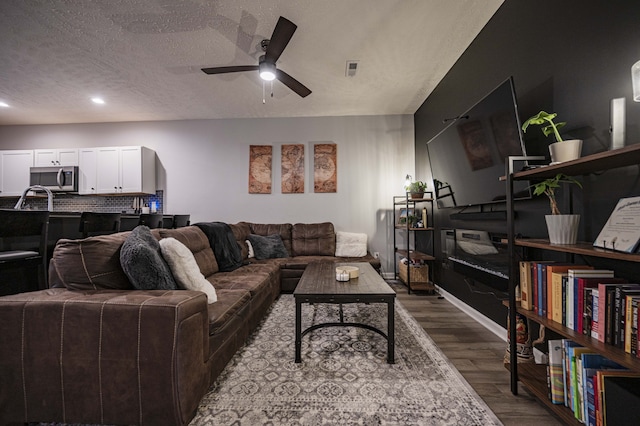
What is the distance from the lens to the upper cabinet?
4480mm

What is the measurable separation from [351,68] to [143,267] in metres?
2.97

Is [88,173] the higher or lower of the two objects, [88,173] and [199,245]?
the higher

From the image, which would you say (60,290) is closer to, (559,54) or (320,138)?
(559,54)

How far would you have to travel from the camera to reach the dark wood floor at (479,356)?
138cm

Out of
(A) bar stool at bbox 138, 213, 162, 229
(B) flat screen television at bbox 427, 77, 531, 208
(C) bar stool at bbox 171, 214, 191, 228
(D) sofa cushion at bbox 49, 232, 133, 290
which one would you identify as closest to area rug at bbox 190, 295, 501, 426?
(D) sofa cushion at bbox 49, 232, 133, 290

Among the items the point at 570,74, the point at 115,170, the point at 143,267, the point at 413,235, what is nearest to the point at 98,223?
the point at 143,267

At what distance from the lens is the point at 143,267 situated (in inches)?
60.1

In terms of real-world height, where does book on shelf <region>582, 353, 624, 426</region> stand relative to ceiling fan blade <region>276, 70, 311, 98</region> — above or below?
below

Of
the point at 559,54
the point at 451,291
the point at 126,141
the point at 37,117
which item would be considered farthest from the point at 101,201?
the point at 559,54

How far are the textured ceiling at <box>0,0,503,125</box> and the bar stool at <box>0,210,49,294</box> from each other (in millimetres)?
1808

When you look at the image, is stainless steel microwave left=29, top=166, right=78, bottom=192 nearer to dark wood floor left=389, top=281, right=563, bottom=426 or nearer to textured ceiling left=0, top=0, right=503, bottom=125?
textured ceiling left=0, top=0, right=503, bottom=125

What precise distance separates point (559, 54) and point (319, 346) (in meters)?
2.64

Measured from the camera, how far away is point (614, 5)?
1318 millimetres

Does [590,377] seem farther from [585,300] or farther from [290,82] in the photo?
[290,82]
